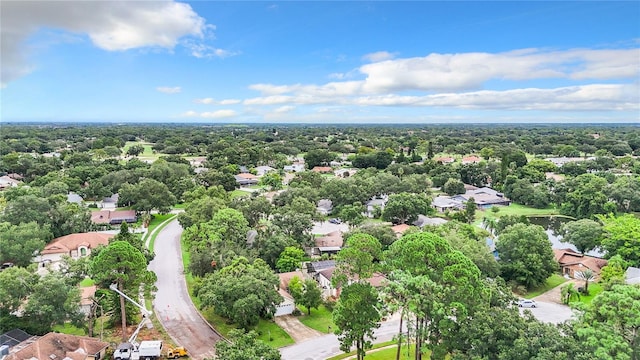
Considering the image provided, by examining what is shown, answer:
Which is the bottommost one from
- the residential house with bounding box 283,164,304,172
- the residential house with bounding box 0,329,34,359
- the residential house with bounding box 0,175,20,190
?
the residential house with bounding box 283,164,304,172

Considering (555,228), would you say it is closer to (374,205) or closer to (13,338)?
(374,205)

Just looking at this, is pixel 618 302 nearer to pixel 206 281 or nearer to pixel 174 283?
pixel 206 281

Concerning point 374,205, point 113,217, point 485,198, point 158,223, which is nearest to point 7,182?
point 113,217

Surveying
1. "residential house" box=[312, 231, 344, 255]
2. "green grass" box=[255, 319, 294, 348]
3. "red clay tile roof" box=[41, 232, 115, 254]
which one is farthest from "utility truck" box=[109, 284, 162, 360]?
"residential house" box=[312, 231, 344, 255]

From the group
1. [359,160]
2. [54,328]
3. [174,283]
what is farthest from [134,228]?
[359,160]

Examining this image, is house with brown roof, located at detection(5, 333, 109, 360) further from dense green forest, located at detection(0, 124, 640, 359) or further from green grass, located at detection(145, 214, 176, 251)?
green grass, located at detection(145, 214, 176, 251)
